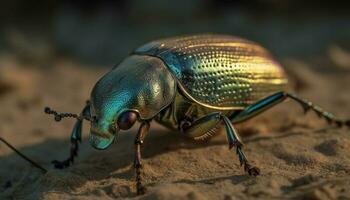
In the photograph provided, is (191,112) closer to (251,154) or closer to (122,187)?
(251,154)

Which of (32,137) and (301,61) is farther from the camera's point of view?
(301,61)

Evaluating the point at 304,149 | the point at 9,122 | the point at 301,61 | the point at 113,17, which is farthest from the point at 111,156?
the point at 113,17

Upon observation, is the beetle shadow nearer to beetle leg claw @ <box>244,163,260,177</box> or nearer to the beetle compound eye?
the beetle compound eye

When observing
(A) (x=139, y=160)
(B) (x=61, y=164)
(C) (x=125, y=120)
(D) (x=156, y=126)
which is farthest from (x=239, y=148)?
(D) (x=156, y=126)

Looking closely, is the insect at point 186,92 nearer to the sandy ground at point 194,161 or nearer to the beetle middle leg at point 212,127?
the beetle middle leg at point 212,127

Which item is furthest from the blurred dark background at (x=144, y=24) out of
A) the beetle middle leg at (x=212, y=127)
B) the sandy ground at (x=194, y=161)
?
the beetle middle leg at (x=212, y=127)

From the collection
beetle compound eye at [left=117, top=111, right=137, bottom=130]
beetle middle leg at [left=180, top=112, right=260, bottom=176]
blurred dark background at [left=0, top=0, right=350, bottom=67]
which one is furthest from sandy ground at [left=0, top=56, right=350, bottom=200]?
blurred dark background at [left=0, top=0, right=350, bottom=67]

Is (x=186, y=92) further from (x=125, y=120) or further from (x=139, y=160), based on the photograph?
(x=139, y=160)

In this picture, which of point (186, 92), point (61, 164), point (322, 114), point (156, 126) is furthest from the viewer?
point (156, 126)

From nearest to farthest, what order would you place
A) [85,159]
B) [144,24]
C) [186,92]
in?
[186,92], [85,159], [144,24]
